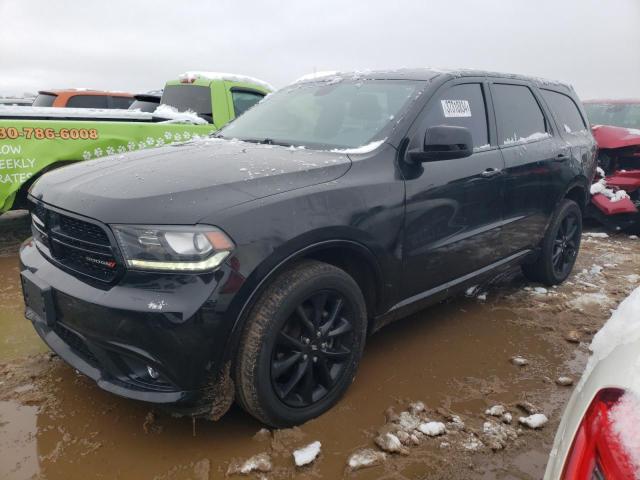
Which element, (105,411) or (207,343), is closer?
(207,343)

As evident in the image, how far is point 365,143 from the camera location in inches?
110

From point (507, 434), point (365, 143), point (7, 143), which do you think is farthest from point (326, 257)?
point (7, 143)

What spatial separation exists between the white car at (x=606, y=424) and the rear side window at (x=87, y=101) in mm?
9585

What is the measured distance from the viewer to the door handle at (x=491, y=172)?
3.29 metres

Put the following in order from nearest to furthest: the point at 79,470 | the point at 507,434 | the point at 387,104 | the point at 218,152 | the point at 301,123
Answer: the point at 79,470, the point at 507,434, the point at 218,152, the point at 387,104, the point at 301,123

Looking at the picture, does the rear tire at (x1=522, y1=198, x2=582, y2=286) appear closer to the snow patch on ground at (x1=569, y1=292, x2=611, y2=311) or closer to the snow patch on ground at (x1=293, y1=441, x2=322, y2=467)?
the snow patch on ground at (x1=569, y1=292, x2=611, y2=311)

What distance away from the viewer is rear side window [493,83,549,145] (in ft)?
12.1

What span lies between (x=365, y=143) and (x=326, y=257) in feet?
2.32

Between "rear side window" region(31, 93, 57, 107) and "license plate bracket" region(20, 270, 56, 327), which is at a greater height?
"rear side window" region(31, 93, 57, 107)

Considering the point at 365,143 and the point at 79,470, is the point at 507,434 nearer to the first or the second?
the point at 365,143

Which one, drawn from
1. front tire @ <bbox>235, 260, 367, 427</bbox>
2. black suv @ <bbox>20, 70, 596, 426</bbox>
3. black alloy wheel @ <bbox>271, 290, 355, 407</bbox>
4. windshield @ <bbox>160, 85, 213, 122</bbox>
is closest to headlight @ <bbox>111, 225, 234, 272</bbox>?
black suv @ <bbox>20, 70, 596, 426</bbox>

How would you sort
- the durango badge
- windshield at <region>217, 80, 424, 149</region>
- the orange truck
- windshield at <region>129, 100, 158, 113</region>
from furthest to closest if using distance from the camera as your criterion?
the orange truck → windshield at <region>129, 100, 158, 113</region> → windshield at <region>217, 80, 424, 149</region> → the durango badge

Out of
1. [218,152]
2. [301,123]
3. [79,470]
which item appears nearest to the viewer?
[79,470]

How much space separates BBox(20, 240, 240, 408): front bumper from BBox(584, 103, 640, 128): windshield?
8.40 metres
